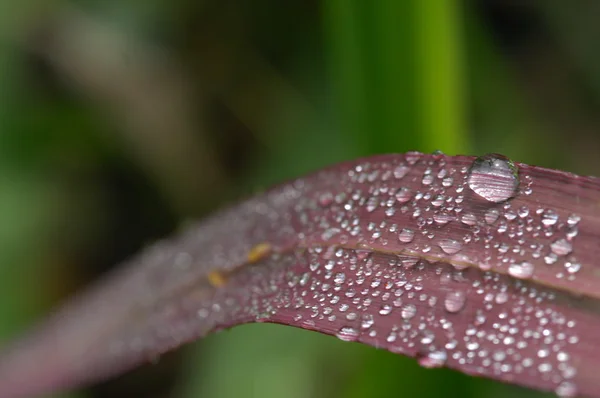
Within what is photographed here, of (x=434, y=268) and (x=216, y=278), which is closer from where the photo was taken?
(x=434, y=268)

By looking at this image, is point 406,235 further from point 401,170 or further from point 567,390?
point 567,390

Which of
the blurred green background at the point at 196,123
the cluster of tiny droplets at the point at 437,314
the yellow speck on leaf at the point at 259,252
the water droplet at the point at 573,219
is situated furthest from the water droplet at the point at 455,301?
the blurred green background at the point at 196,123

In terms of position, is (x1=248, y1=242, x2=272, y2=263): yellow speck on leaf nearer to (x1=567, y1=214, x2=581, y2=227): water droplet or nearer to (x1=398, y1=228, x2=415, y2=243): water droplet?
Result: (x1=398, y1=228, x2=415, y2=243): water droplet

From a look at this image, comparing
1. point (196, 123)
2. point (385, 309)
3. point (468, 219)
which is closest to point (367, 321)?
point (385, 309)

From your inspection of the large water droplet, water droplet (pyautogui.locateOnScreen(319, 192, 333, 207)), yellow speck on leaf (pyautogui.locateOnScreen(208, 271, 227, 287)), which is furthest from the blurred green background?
the large water droplet

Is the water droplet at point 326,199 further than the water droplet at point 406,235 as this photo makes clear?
Yes

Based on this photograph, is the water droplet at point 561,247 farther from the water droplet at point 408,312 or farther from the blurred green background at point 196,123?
the blurred green background at point 196,123
